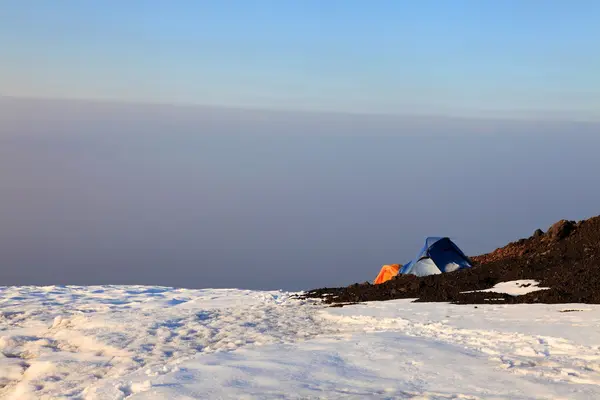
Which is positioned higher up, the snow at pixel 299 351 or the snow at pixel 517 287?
the snow at pixel 517 287

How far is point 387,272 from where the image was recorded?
23656mm

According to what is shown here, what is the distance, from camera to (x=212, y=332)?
1370cm

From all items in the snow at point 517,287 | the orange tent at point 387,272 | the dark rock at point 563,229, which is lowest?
the orange tent at point 387,272

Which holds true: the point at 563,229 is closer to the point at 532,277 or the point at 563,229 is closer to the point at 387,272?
the point at 532,277

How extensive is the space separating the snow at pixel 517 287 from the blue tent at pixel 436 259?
13.9ft

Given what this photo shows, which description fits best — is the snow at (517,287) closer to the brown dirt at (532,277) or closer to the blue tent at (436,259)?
→ the brown dirt at (532,277)

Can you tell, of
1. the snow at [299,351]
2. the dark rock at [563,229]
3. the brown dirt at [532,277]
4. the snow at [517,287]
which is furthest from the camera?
the dark rock at [563,229]

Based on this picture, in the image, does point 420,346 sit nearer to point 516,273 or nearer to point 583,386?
point 583,386

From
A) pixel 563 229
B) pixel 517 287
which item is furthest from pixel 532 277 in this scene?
pixel 563 229

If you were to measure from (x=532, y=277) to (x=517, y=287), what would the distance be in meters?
0.85

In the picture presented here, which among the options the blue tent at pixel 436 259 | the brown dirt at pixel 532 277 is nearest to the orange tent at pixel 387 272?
the blue tent at pixel 436 259

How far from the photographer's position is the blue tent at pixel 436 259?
2258 cm

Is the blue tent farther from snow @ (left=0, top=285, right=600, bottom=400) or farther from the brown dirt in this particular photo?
snow @ (left=0, top=285, right=600, bottom=400)

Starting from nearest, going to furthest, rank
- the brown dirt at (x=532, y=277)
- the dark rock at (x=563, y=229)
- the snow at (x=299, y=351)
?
the snow at (x=299, y=351), the brown dirt at (x=532, y=277), the dark rock at (x=563, y=229)
